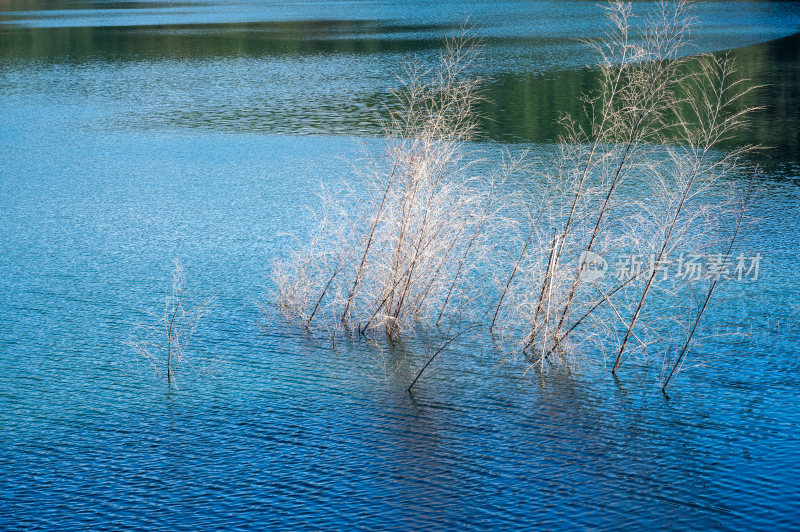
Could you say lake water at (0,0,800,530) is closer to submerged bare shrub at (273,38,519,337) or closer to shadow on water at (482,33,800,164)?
submerged bare shrub at (273,38,519,337)

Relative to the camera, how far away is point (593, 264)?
14.9 m

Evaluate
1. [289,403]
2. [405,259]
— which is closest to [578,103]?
[405,259]

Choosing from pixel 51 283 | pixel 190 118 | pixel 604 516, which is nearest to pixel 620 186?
pixel 51 283

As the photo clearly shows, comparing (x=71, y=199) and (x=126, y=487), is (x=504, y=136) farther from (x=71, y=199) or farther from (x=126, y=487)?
(x=126, y=487)

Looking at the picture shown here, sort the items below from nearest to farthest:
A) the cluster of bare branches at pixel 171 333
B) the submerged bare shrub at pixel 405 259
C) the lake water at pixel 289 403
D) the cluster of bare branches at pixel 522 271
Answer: the lake water at pixel 289 403 → the cluster of bare branches at pixel 522 271 → the cluster of bare branches at pixel 171 333 → the submerged bare shrub at pixel 405 259

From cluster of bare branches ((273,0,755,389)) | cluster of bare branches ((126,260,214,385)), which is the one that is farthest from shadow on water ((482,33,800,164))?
cluster of bare branches ((126,260,214,385))

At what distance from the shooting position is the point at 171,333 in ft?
48.0

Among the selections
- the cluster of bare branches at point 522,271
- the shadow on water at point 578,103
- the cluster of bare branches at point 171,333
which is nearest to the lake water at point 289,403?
the cluster of bare branches at point 171,333

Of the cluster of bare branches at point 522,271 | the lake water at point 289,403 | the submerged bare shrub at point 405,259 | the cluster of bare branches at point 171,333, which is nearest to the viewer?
the lake water at point 289,403

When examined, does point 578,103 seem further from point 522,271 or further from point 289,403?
point 289,403

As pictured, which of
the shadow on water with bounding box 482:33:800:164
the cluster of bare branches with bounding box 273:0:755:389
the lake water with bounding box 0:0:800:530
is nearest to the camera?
the lake water with bounding box 0:0:800:530

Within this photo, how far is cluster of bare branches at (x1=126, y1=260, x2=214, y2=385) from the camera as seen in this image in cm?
1365

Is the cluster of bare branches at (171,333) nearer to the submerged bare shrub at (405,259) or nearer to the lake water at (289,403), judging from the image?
the lake water at (289,403)

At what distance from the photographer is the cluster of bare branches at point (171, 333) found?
44.8ft
